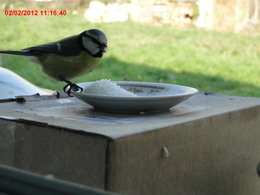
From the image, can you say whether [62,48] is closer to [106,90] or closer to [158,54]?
[106,90]

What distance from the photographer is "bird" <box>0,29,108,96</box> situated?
50.9 inches

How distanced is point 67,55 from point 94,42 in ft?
0.31

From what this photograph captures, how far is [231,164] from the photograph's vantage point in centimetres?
115

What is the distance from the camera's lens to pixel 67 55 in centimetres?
130

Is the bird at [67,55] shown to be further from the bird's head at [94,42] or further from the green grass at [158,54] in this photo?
the green grass at [158,54]

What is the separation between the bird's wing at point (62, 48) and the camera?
4.25 ft

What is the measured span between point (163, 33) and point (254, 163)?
4842mm

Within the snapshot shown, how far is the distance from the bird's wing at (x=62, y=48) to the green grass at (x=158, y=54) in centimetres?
258

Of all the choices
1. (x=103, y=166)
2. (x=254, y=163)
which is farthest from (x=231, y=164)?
(x=103, y=166)
